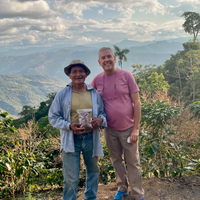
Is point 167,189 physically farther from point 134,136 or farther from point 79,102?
point 79,102

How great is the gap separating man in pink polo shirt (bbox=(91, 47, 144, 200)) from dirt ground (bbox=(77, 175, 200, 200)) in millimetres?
361

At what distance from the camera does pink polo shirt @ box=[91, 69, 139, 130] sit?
2633 mm

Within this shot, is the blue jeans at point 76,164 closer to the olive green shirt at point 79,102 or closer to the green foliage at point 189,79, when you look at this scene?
the olive green shirt at point 79,102

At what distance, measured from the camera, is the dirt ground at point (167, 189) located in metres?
2.92

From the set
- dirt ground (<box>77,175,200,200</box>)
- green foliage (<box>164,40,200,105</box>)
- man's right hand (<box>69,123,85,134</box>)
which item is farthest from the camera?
green foliage (<box>164,40,200,105</box>)

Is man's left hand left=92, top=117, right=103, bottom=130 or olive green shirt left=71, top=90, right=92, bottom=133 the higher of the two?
olive green shirt left=71, top=90, right=92, bottom=133

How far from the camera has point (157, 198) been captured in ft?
9.53

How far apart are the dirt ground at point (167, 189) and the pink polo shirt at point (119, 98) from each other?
110 centimetres

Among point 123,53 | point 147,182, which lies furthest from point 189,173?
point 123,53

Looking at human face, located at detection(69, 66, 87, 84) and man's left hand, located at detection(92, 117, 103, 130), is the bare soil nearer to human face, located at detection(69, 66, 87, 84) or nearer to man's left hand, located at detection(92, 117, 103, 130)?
man's left hand, located at detection(92, 117, 103, 130)

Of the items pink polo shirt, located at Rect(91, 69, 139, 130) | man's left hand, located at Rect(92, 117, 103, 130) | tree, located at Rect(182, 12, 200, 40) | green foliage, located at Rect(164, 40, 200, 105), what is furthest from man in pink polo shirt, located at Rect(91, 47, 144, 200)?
tree, located at Rect(182, 12, 200, 40)

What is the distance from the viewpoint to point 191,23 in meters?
40.8

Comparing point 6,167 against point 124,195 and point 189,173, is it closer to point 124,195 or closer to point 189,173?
point 124,195

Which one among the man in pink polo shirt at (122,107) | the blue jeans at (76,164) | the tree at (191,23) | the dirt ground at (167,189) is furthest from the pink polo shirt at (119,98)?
the tree at (191,23)
